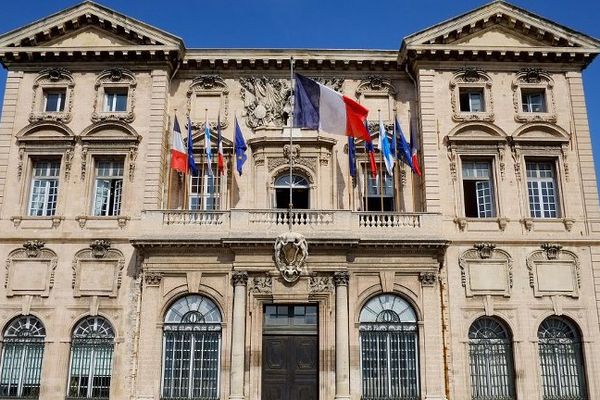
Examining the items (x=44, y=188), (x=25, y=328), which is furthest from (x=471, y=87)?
(x=25, y=328)

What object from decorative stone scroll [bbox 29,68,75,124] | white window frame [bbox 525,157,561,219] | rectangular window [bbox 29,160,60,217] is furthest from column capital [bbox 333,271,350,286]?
decorative stone scroll [bbox 29,68,75,124]

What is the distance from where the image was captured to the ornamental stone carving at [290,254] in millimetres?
22641

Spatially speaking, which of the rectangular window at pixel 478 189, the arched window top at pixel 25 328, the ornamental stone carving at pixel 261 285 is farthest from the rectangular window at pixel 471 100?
the arched window top at pixel 25 328

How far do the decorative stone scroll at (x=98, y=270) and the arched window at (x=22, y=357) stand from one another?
1929 mm

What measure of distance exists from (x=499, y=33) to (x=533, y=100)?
115 inches

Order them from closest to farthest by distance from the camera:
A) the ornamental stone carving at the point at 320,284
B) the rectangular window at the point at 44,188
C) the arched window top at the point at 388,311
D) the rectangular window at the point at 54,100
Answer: the ornamental stone carving at the point at 320,284 → the arched window top at the point at 388,311 → the rectangular window at the point at 44,188 → the rectangular window at the point at 54,100

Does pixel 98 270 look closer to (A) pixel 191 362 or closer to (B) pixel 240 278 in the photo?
(A) pixel 191 362

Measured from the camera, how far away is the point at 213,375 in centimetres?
2266

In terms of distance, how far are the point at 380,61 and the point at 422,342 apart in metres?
10.8

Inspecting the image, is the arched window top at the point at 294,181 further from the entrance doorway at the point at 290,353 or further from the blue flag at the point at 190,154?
the entrance doorway at the point at 290,353

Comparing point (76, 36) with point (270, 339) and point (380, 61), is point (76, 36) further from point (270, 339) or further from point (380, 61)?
point (270, 339)

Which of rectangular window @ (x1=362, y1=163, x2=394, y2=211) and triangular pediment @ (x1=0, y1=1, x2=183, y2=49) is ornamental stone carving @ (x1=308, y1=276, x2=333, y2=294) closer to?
rectangular window @ (x1=362, y1=163, x2=394, y2=211)

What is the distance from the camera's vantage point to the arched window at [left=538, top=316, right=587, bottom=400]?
22.9 meters

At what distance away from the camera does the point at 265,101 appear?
86.4 feet
